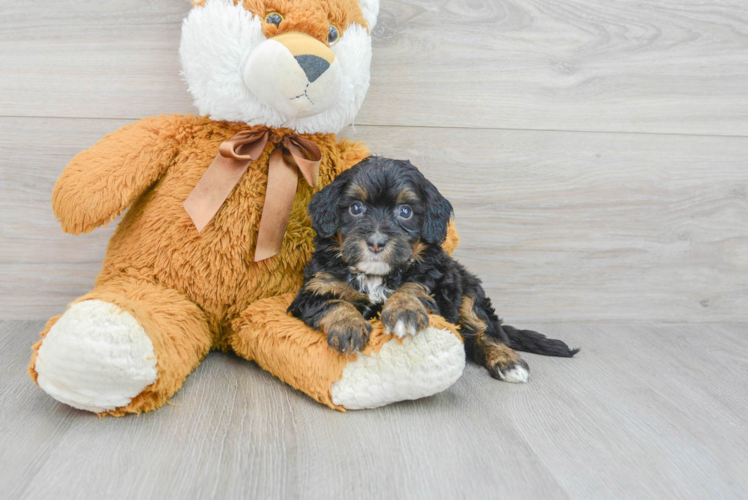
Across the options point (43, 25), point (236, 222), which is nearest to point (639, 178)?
point (236, 222)

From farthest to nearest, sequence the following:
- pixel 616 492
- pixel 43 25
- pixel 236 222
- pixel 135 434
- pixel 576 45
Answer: pixel 576 45, pixel 43 25, pixel 236 222, pixel 135 434, pixel 616 492

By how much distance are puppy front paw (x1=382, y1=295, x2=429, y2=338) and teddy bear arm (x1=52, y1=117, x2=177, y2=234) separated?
0.87 metres

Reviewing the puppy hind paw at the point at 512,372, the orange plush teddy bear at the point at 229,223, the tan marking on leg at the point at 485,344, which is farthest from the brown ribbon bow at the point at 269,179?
the puppy hind paw at the point at 512,372

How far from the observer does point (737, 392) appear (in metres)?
1.82

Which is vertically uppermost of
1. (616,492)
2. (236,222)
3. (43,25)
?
(43,25)

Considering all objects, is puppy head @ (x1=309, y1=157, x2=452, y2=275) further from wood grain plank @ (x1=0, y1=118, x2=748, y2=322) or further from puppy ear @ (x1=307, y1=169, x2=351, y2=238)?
wood grain plank @ (x1=0, y1=118, x2=748, y2=322)

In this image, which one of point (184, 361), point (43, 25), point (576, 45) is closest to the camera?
point (184, 361)

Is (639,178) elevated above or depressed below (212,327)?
above

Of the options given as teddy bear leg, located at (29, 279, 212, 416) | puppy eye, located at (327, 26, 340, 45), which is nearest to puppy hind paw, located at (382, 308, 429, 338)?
teddy bear leg, located at (29, 279, 212, 416)

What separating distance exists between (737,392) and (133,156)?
2090mm

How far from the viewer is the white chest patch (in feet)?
5.37

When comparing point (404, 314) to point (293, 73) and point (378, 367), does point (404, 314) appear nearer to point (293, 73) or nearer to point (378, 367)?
point (378, 367)

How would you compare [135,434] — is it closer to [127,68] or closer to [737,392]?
[127,68]

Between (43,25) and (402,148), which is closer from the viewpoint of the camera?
(43,25)
